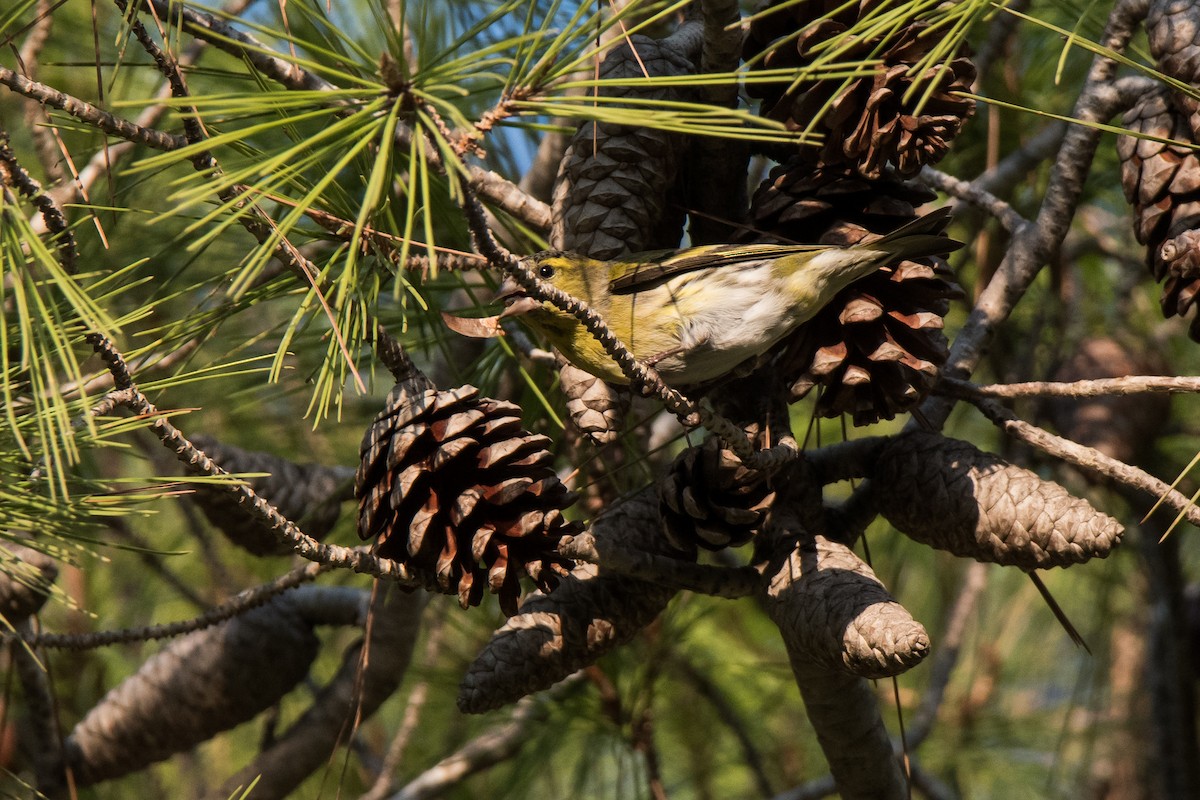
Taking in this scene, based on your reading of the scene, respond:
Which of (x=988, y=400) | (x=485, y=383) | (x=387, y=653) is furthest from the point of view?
(x=387, y=653)

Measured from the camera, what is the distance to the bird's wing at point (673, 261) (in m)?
1.91

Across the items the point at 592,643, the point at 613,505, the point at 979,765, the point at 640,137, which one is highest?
the point at 640,137

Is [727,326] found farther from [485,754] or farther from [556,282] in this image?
[485,754]

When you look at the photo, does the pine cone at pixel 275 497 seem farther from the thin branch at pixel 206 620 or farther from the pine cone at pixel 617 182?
the pine cone at pixel 617 182

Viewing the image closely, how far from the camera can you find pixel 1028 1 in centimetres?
271

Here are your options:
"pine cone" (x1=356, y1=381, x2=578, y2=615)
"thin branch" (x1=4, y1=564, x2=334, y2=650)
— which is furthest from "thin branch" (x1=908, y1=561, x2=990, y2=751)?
"thin branch" (x1=4, y1=564, x2=334, y2=650)

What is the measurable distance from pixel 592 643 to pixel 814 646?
1.29ft

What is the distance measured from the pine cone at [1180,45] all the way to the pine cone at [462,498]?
109 centimetres

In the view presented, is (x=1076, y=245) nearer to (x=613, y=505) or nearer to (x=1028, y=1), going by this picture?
(x=1028, y=1)

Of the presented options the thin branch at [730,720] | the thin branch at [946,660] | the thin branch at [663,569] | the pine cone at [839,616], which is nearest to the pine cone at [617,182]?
the thin branch at [663,569]

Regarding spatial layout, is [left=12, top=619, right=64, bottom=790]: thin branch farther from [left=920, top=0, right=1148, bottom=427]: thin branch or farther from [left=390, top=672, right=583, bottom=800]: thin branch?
[left=920, top=0, right=1148, bottom=427]: thin branch

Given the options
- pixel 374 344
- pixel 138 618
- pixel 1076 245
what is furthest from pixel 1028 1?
pixel 138 618

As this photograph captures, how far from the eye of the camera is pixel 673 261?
6.93 feet

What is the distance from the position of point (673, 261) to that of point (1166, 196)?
858mm
